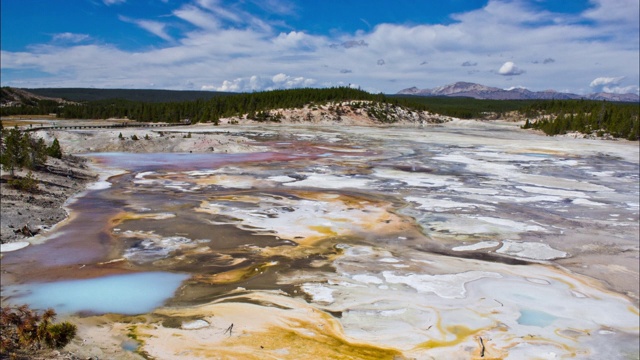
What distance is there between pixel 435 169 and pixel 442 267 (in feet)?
52.1

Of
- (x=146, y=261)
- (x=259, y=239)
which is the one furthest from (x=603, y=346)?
(x=146, y=261)

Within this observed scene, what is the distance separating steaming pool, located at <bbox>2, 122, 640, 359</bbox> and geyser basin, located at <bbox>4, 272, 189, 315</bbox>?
5 centimetres

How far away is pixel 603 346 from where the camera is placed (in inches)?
296

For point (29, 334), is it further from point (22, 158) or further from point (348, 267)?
point (22, 158)

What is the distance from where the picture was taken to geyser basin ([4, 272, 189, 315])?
841 cm

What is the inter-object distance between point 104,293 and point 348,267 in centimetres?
520

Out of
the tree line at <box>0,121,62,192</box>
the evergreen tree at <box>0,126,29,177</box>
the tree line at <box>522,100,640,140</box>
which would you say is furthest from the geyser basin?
the tree line at <box>522,100,640,140</box>

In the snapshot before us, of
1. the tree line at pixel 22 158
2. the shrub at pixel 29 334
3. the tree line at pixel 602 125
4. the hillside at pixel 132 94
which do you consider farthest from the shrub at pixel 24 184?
the hillside at pixel 132 94

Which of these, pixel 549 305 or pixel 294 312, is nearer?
pixel 294 312

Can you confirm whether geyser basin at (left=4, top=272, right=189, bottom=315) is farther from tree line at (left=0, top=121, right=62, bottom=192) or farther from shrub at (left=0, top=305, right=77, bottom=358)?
tree line at (left=0, top=121, right=62, bottom=192)

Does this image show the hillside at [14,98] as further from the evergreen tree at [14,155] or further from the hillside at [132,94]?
the evergreen tree at [14,155]

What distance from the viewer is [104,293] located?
9047 mm

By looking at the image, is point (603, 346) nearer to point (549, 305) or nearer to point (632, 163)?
point (549, 305)

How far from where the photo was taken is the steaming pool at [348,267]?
7.54 metres
